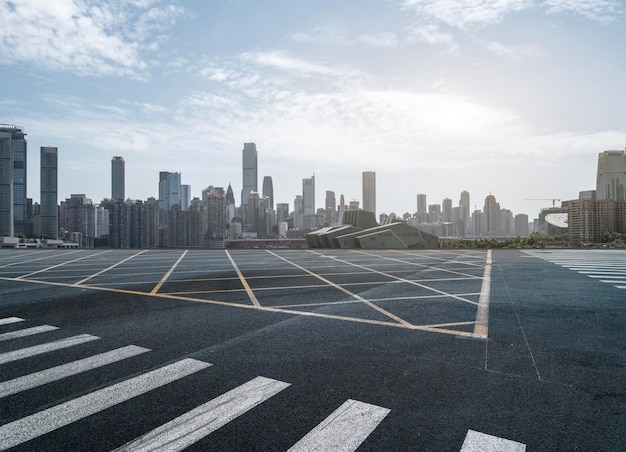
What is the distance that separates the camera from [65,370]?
451cm

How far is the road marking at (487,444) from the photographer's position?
287 centimetres

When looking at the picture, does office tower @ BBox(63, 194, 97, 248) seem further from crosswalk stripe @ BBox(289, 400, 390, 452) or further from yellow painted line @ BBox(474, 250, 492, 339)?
crosswalk stripe @ BBox(289, 400, 390, 452)

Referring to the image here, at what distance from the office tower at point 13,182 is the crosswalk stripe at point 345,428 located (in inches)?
6513

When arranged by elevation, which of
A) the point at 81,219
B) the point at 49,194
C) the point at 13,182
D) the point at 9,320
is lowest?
the point at 9,320

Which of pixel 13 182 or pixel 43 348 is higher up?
pixel 13 182

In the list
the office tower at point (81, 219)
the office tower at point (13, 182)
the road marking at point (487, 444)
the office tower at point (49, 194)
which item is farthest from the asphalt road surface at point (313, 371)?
the office tower at point (49, 194)

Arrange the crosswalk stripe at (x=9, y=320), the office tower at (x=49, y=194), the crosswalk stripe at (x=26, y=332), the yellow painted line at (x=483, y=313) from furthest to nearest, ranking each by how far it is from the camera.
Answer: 1. the office tower at (x=49, y=194)
2. the crosswalk stripe at (x=9, y=320)
3. the yellow painted line at (x=483, y=313)
4. the crosswalk stripe at (x=26, y=332)

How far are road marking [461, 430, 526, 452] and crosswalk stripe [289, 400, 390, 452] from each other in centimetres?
71

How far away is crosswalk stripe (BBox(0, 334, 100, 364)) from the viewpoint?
497 cm

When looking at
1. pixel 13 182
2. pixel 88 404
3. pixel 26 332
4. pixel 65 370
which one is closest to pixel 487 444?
pixel 88 404

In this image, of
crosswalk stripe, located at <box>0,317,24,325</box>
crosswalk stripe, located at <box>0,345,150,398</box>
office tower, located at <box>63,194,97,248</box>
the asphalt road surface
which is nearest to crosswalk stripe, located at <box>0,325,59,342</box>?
the asphalt road surface

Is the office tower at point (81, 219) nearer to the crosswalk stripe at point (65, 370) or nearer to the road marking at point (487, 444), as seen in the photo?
the crosswalk stripe at point (65, 370)

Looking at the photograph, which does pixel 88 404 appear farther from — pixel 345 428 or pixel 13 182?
pixel 13 182

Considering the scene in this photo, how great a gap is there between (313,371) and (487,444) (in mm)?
2006
